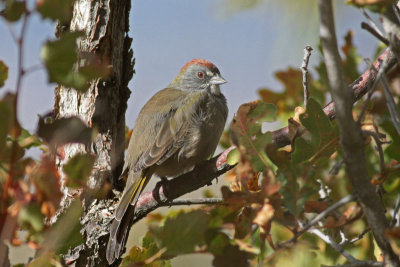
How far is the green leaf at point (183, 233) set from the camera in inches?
36.2

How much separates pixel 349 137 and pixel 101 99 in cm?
195

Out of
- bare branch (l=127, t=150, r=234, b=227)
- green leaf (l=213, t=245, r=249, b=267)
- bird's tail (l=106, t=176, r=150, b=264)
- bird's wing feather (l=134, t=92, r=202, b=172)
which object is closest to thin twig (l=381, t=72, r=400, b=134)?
green leaf (l=213, t=245, r=249, b=267)

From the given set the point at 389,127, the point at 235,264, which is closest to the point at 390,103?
the point at 389,127

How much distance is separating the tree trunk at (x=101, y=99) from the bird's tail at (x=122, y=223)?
0.19 feet

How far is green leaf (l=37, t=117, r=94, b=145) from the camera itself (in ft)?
2.75

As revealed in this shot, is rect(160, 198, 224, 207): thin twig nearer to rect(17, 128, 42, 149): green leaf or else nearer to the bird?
the bird

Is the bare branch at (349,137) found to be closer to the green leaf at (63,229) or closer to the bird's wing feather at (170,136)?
the green leaf at (63,229)

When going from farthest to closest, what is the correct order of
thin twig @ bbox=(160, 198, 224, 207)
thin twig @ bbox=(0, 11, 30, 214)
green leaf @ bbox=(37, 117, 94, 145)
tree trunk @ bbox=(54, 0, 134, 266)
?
tree trunk @ bbox=(54, 0, 134, 266), thin twig @ bbox=(160, 198, 224, 207), green leaf @ bbox=(37, 117, 94, 145), thin twig @ bbox=(0, 11, 30, 214)

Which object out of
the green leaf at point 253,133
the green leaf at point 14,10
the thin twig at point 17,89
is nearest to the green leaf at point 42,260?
the thin twig at point 17,89

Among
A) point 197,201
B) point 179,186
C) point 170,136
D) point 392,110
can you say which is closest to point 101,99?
point 179,186

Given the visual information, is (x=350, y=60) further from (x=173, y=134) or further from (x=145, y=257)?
(x=173, y=134)

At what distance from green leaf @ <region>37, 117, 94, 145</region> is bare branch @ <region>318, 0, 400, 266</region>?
1.56 ft

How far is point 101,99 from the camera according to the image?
8.99 feet

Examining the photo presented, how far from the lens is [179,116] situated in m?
3.81
